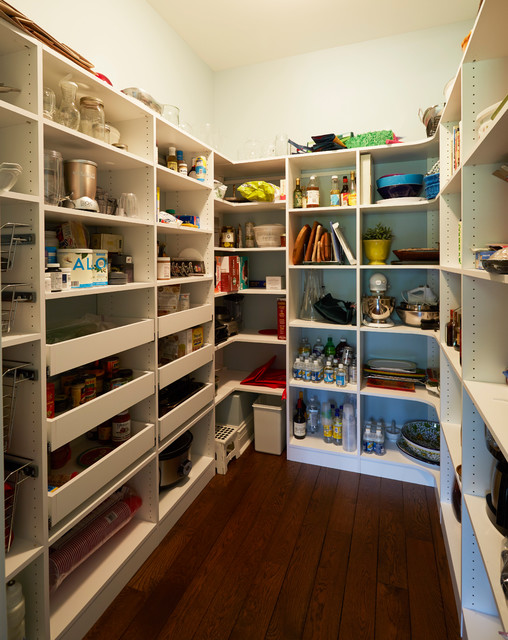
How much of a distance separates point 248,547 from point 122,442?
786mm

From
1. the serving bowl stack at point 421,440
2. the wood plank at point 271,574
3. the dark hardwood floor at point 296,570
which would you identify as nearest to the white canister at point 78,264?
the dark hardwood floor at point 296,570

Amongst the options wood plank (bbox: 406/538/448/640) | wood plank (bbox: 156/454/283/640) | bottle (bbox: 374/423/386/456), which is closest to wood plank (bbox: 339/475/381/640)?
wood plank (bbox: 406/538/448/640)

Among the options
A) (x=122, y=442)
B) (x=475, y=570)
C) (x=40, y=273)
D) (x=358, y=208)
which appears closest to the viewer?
(x=40, y=273)

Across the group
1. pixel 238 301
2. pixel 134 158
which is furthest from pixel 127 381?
pixel 238 301

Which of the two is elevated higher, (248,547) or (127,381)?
(127,381)

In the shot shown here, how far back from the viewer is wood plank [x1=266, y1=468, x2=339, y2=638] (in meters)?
1.44

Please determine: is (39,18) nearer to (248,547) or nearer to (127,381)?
(127,381)

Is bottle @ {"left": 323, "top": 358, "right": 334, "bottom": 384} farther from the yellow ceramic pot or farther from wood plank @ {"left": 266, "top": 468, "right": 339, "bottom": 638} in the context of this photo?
the yellow ceramic pot

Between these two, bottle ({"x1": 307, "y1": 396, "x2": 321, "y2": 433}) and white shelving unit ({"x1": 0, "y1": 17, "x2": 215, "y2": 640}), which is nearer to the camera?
white shelving unit ({"x1": 0, "y1": 17, "x2": 215, "y2": 640})

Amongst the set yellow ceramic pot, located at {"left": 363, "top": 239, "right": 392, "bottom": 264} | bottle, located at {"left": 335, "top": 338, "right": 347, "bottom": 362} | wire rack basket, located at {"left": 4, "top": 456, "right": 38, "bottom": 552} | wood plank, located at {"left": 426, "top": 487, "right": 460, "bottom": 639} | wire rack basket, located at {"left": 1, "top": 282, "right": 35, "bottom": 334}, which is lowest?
wood plank, located at {"left": 426, "top": 487, "right": 460, "bottom": 639}

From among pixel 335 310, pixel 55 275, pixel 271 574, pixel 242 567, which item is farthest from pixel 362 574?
pixel 55 275

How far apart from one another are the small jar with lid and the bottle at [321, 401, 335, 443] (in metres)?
1.97

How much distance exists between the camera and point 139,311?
1.82 m

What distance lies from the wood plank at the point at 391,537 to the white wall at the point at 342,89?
2256 mm
